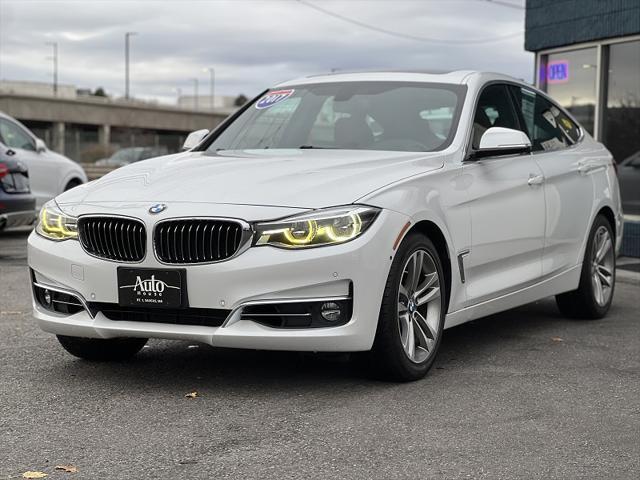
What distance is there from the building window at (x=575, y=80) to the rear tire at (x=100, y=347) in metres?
8.77

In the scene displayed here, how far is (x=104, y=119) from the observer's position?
85812 mm

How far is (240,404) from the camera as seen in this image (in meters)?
4.85

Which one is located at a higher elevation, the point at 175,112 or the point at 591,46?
the point at 591,46

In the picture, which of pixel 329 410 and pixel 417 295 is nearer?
pixel 329 410

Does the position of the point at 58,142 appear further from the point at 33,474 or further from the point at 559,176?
the point at 33,474

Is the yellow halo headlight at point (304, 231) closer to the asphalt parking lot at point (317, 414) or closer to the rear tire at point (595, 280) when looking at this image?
the asphalt parking lot at point (317, 414)

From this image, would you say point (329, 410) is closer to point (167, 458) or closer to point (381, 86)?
point (167, 458)

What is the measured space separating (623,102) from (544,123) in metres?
5.99

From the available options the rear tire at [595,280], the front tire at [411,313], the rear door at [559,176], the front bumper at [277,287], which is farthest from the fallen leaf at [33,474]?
the rear tire at [595,280]

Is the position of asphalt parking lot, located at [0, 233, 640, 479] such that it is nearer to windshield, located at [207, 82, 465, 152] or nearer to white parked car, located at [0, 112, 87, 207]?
windshield, located at [207, 82, 465, 152]

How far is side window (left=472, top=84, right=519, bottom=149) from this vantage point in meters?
6.32

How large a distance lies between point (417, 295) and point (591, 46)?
343 inches

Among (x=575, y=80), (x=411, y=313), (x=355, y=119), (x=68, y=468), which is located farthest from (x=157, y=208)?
(x=575, y=80)

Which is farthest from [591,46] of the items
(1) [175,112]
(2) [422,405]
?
(1) [175,112]
